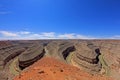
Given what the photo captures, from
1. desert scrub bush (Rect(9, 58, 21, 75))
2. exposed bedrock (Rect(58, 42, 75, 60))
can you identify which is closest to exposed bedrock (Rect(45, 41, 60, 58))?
exposed bedrock (Rect(58, 42, 75, 60))

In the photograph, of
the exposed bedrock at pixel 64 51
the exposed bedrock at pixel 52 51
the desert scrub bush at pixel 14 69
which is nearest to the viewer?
the desert scrub bush at pixel 14 69

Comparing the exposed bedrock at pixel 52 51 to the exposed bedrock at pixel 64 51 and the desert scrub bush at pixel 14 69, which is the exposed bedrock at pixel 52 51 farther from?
the desert scrub bush at pixel 14 69

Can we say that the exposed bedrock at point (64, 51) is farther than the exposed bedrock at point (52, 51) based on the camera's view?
Yes

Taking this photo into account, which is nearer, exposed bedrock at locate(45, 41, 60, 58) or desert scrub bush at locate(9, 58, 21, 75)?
desert scrub bush at locate(9, 58, 21, 75)

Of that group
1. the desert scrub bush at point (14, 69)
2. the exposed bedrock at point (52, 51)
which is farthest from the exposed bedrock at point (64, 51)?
the desert scrub bush at point (14, 69)

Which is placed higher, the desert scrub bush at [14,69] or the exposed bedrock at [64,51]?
the exposed bedrock at [64,51]

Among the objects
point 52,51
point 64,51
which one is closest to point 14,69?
point 52,51

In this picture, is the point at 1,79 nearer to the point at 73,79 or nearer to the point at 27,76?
the point at 27,76

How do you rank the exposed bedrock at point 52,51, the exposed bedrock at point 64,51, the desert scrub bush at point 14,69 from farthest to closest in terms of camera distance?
the exposed bedrock at point 64,51 → the exposed bedrock at point 52,51 → the desert scrub bush at point 14,69

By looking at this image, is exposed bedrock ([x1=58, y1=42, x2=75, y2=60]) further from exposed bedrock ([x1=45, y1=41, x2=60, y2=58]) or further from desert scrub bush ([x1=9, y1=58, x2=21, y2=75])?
desert scrub bush ([x1=9, y1=58, x2=21, y2=75])

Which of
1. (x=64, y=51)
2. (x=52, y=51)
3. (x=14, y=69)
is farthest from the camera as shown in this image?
(x=64, y=51)

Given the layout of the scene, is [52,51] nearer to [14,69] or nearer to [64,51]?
[64,51]
